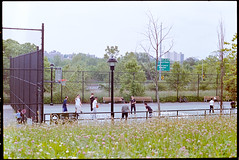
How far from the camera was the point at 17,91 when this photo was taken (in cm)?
1427

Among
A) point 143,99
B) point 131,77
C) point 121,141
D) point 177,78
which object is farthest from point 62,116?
point 177,78

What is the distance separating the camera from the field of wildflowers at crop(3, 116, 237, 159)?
5883mm

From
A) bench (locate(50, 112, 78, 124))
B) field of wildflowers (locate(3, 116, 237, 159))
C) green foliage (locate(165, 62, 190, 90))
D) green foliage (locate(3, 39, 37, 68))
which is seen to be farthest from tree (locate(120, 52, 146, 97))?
field of wildflowers (locate(3, 116, 237, 159))

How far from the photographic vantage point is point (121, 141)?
6.47 metres

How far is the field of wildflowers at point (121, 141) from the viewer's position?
232 inches

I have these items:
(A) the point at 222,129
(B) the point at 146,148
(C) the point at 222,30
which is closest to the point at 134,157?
(B) the point at 146,148

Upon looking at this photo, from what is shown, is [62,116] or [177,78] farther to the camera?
[177,78]

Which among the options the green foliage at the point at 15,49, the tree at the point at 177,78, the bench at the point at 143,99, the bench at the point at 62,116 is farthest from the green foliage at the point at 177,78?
the bench at the point at 62,116

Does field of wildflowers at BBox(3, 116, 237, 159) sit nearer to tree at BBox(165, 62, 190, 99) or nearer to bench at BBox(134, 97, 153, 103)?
bench at BBox(134, 97, 153, 103)

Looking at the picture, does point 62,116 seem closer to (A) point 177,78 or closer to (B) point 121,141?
(B) point 121,141

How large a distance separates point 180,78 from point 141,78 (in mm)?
2782

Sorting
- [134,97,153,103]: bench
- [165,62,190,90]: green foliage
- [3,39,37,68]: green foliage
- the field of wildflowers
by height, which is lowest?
[134,97,153,103]: bench

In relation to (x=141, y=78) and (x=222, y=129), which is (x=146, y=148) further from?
(x=141, y=78)

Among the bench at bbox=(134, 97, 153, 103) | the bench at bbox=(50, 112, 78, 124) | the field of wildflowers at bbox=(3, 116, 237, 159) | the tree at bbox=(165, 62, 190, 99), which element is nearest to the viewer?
the field of wildflowers at bbox=(3, 116, 237, 159)
